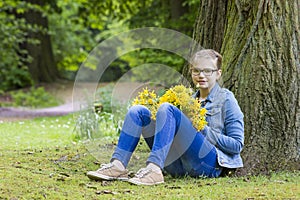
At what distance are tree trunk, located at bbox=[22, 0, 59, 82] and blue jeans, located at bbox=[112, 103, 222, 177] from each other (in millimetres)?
17318

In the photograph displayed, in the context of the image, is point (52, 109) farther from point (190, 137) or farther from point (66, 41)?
point (190, 137)

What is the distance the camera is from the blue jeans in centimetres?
408

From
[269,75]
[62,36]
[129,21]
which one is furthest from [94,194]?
[62,36]

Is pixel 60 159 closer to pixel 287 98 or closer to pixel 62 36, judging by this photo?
pixel 287 98

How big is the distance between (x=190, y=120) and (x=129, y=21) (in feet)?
40.9

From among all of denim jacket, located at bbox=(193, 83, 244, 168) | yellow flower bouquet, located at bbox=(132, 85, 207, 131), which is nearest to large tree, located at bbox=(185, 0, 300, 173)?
denim jacket, located at bbox=(193, 83, 244, 168)

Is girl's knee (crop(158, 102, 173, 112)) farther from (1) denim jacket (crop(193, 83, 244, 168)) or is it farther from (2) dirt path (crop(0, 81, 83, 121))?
(2) dirt path (crop(0, 81, 83, 121))

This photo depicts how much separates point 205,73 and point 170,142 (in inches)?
27.2

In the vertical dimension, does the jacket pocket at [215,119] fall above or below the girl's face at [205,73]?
below

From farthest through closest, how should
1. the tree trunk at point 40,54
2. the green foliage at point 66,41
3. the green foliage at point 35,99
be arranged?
the green foliage at point 66,41
the tree trunk at point 40,54
the green foliage at point 35,99

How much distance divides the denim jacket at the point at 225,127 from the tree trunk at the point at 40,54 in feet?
57.0

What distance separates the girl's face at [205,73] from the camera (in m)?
4.39

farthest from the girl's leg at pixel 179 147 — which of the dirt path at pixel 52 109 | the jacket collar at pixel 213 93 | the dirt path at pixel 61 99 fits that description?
the dirt path at pixel 52 109

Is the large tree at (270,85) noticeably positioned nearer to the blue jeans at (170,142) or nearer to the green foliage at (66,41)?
the blue jeans at (170,142)
